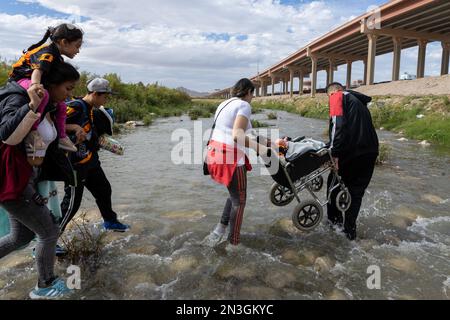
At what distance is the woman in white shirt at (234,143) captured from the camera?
144 inches

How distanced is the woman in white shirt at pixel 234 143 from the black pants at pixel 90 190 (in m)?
1.33

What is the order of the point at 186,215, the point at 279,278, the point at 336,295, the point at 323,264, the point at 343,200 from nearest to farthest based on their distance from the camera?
the point at 336,295 < the point at 279,278 < the point at 323,264 < the point at 343,200 < the point at 186,215

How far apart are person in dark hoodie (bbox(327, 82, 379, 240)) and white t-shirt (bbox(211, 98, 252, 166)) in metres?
1.23

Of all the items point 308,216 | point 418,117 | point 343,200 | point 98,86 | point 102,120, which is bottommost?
point 308,216

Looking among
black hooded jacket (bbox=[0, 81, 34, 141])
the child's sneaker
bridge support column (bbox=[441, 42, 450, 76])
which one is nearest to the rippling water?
the child's sneaker

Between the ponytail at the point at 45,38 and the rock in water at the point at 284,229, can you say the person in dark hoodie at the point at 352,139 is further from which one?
the ponytail at the point at 45,38

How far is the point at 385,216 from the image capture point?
5.57 m

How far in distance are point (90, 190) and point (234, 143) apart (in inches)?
73.1

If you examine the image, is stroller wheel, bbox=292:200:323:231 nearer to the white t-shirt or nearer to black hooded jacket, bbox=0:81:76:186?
the white t-shirt

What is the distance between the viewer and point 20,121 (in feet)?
7.66

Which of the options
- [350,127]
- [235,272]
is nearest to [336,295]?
[235,272]

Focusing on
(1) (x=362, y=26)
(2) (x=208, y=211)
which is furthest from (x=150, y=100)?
(2) (x=208, y=211)

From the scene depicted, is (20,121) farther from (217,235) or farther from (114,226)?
(217,235)
